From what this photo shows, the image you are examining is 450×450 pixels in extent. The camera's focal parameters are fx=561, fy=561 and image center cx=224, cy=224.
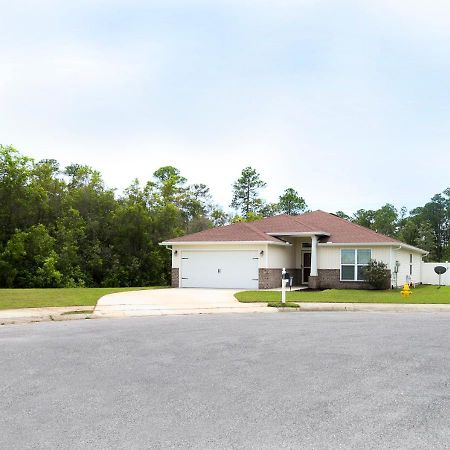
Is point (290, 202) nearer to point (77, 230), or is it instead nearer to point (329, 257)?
point (77, 230)

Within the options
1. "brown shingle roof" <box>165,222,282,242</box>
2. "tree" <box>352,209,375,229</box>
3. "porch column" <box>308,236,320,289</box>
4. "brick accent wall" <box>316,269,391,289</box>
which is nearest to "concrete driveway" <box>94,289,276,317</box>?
"brown shingle roof" <box>165,222,282,242</box>

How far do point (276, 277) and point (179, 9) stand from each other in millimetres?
17555

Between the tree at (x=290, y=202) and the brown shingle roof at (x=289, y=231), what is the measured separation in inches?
1348

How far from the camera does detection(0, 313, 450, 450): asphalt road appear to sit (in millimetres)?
5168

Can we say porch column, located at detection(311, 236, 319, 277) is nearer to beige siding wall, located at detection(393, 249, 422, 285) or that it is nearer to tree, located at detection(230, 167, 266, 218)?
beige siding wall, located at detection(393, 249, 422, 285)

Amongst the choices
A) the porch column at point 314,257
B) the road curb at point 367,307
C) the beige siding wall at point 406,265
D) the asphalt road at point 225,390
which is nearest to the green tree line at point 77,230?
the porch column at point 314,257

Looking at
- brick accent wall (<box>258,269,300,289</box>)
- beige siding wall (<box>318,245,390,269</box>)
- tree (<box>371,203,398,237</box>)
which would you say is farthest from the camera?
tree (<box>371,203,398,237</box>)

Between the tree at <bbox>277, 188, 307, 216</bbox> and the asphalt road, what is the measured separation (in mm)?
58472

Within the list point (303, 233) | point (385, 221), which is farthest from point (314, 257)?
point (385, 221)

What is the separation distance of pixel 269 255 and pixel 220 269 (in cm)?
280

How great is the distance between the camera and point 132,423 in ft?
18.2

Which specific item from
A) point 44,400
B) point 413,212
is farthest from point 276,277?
point 413,212

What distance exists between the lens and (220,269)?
3064 cm

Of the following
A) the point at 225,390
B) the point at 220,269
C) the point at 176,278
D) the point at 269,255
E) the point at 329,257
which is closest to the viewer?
the point at 225,390
